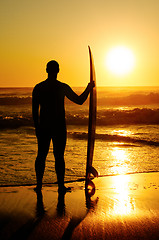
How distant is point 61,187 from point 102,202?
69 cm

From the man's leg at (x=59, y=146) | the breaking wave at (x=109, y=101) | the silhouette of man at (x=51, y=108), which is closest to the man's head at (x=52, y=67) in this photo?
the silhouette of man at (x=51, y=108)

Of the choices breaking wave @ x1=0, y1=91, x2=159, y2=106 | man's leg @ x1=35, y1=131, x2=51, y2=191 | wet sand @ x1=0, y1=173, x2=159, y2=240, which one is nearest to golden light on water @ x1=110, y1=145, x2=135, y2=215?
wet sand @ x1=0, y1=173, x2=159, y2=240

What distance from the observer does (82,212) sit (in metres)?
3.45

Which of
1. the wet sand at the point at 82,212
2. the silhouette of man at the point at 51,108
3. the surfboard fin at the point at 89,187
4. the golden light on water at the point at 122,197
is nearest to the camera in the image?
the wet sand at the point at 82,212

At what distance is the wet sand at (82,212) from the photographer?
9.35ft

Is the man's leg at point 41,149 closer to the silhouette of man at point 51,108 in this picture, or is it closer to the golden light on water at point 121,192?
the silhouette of man at point 51,108

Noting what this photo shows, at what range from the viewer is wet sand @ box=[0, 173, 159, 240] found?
285cm

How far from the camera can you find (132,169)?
6113mm

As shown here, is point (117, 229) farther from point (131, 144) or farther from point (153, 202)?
point (131, 144)

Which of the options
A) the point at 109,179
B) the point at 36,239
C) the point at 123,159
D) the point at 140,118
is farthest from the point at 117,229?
the point at 140,118

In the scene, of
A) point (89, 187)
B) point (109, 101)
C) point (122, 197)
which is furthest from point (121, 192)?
point (109, 101)

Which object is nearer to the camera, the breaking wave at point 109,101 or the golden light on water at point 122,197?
the golden light on water at point 122,197

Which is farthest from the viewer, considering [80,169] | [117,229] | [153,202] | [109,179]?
[80,169]

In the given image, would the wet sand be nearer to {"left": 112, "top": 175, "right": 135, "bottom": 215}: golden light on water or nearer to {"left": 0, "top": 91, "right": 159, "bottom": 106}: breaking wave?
{"left": 112, "top": 175, "right": 135, "bottom": 215}: golden light on water
